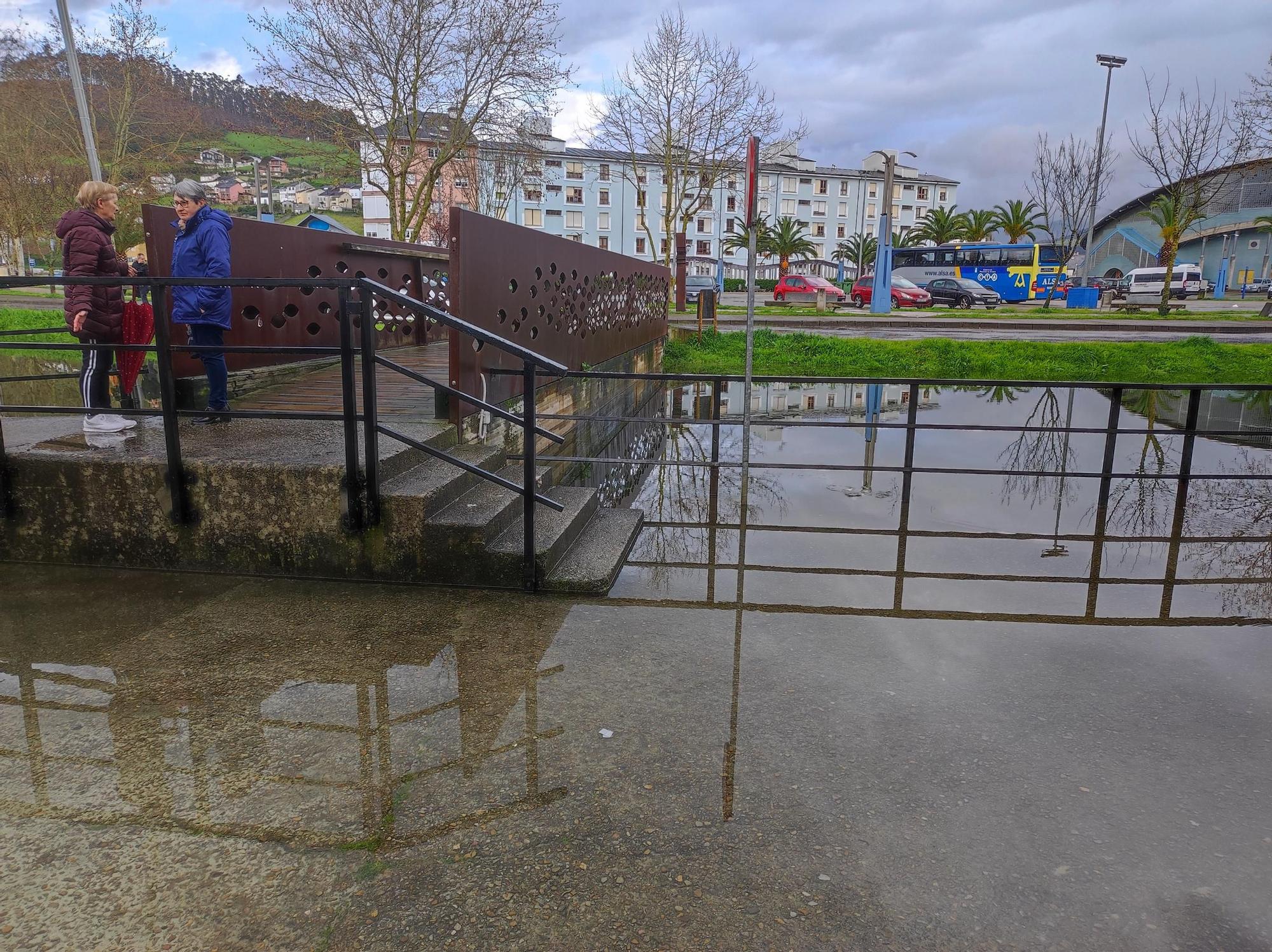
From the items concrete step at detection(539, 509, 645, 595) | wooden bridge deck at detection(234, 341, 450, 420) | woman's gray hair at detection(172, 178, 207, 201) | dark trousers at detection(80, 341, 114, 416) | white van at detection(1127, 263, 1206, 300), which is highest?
white van at detection(1127, 263, 1206, 300)

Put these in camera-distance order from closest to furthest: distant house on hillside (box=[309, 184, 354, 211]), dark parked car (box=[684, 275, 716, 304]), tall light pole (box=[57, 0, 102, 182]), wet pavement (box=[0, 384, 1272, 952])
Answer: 1. wet pavement (box=[0, 384, 1272, 952])
2. tall light pole (box=[57, 0, 102, 182])
3. dark parked car (box=[684, 275, 716, 304])
4. distant house on hillside (box=[309, 184, 354, 211])

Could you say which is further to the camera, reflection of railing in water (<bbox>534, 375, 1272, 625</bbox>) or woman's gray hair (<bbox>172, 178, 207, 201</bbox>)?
woman's gray hair (<bbox>172, 178, 207, 201</bbox>)

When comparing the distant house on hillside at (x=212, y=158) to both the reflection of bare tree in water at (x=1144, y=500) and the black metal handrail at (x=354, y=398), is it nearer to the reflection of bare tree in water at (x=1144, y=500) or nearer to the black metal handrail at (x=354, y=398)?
the black metal handrail at (x=354, y=398)

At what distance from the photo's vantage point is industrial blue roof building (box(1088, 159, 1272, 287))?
75750 mm

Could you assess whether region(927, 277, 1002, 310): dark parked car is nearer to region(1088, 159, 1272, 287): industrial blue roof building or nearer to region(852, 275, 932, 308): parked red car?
region(852, 275, 932, 308): parked red car

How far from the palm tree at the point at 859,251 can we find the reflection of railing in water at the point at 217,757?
82.0 m

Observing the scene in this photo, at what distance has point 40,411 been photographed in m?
5.18

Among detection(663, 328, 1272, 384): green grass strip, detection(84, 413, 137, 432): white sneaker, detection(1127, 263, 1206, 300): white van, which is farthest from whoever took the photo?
detection(1127, 263, 1206, 300): white van

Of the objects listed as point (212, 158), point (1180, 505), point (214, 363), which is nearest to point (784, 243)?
point (212, 158)

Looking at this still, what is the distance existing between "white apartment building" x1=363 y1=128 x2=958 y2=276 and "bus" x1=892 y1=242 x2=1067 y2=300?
26.4 meters

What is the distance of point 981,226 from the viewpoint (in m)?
71.3

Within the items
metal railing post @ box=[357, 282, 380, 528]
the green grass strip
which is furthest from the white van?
metal railing post @ box=[357, 282, 380, 528]

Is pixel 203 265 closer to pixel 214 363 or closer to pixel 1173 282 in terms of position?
pixel 214 363

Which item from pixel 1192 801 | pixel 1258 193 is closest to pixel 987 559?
pixel 1192 801
